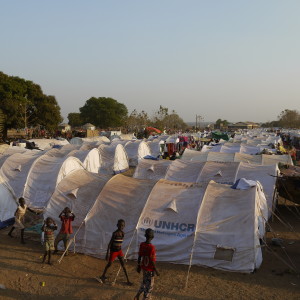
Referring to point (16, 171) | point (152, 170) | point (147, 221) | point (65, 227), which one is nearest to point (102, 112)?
point (152, 170)

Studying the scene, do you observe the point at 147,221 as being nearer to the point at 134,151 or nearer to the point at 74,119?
the point at 134,151

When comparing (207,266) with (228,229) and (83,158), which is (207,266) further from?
(83,158)

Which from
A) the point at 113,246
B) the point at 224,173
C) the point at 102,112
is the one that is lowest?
the point at 113,246

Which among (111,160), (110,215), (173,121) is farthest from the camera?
(173,121)

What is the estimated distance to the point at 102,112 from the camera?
73.4 m

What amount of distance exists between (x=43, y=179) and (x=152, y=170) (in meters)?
5.17

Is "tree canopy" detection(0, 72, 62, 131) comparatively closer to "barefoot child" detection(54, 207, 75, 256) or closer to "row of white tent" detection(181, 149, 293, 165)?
"row of white tent" detection(181, 149, 293, 165)

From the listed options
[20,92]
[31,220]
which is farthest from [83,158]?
[20,92]

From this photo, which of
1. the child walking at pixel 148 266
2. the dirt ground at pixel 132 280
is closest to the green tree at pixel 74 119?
the dirt ground at pixel 132 280

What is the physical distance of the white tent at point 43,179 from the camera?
42.4ft

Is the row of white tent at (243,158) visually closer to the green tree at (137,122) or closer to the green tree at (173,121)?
the green tree at (137,122)

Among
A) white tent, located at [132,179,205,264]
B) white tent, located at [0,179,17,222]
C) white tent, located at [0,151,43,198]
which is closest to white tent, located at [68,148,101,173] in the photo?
white tent, located at [0,151,43,198]

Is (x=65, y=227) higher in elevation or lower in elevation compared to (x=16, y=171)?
lower

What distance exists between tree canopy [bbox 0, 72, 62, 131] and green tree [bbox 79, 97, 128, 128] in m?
27.9
